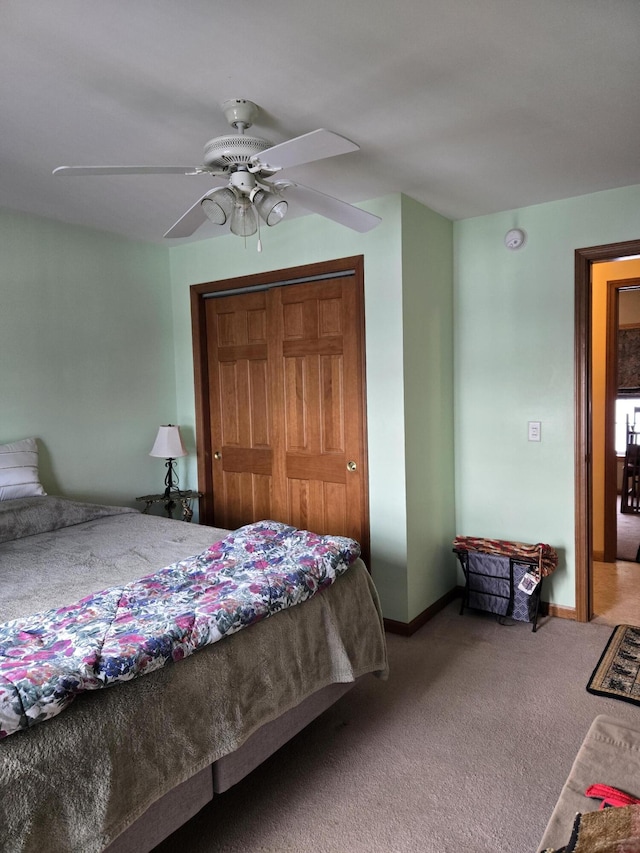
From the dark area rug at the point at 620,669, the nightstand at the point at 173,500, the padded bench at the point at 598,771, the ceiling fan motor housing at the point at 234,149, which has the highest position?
the ceiling fan motor housing at the point at 234,149

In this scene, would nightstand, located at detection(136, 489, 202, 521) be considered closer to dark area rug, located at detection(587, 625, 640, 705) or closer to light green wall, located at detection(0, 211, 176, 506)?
light green wall, located at detection(0, 211, 176, 506)

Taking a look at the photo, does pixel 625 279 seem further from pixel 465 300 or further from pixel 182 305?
pixel 182 305

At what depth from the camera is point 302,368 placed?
3572mm

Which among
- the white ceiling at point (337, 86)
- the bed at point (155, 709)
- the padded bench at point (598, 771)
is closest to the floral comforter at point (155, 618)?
the bed at point (155, 709)

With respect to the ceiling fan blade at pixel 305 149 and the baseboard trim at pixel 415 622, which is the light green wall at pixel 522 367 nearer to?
the baseboard trim at pixel 415 622

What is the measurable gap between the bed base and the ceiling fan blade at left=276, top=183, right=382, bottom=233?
71.2 inches

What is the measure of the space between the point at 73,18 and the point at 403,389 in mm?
2147

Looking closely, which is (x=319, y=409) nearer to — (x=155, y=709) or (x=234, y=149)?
(x=234, y=149)

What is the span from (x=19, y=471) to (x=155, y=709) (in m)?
2.04

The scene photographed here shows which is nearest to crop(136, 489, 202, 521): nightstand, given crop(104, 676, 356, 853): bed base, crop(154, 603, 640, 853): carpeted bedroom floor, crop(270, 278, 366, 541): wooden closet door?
crop(270, 278, 366, 541): wooden closet door

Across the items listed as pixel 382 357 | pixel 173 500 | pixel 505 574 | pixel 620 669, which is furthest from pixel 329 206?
pixel 620 669

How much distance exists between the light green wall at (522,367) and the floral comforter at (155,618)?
5.41 ft

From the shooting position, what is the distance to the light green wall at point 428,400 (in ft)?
10.6

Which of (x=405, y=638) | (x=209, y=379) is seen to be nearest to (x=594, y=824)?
(x=405, y=638)
